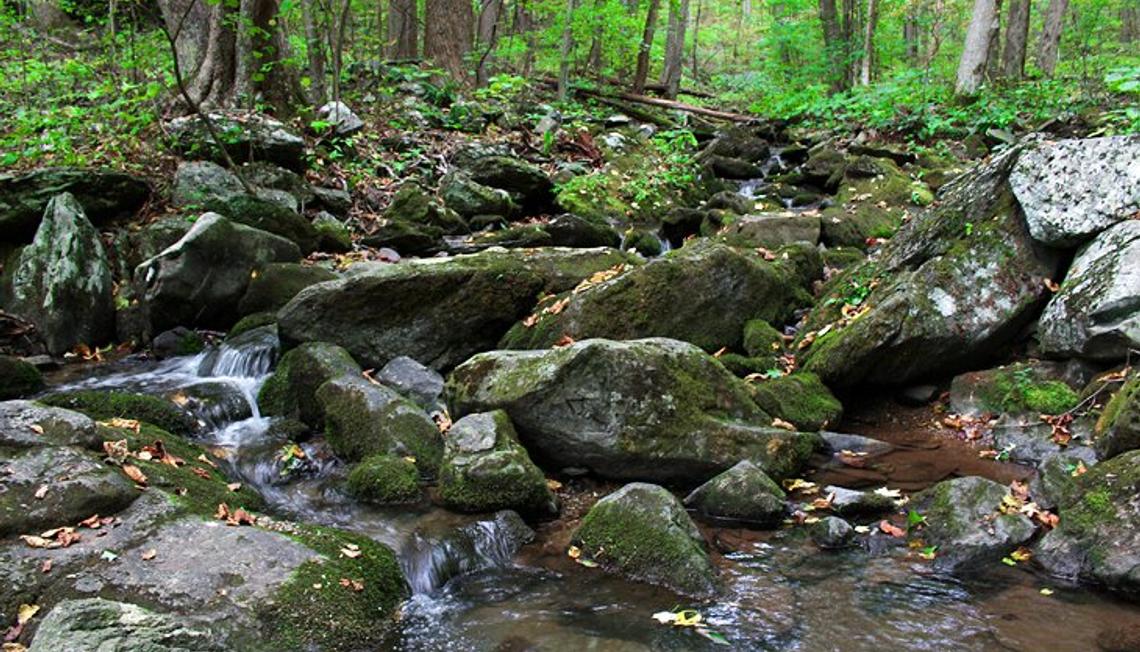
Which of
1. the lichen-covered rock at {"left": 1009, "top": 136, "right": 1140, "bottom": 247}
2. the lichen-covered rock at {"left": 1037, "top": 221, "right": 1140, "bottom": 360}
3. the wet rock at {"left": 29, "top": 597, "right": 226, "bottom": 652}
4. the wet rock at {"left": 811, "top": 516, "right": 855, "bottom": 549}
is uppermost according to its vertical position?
the lichen-covered rock at {"left": 1009, "top": 136, "right": 1140, "bottom": 247}

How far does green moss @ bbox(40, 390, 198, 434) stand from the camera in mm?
6383

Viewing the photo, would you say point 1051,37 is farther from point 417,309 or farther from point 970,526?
point 970,526

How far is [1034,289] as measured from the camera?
287 inches

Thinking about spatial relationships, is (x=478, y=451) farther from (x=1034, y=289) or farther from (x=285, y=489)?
(x=1034, y=289)

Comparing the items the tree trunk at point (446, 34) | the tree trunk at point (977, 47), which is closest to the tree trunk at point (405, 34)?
the tree trunk at point (446, 34)

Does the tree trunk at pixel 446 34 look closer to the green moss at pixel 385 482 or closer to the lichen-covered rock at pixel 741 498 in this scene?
the green moss at pixel 385 482

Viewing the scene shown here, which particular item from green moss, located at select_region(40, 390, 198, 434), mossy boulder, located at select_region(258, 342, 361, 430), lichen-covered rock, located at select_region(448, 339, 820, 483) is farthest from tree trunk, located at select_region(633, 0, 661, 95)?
green moss, located at select_region(40, 390, 198, 434)

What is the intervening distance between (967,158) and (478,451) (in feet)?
40.8

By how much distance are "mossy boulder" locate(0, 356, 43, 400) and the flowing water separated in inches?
132

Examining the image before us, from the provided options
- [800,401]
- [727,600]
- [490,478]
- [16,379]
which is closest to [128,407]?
[16,379]

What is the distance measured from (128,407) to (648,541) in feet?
15.6

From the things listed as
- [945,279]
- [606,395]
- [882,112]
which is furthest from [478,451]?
[882,112]

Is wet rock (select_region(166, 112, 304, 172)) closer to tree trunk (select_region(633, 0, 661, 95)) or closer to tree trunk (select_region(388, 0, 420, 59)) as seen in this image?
tree trunk (select_region(388, 0, 420, 59))

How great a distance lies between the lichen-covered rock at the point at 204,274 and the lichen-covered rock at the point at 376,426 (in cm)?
354
